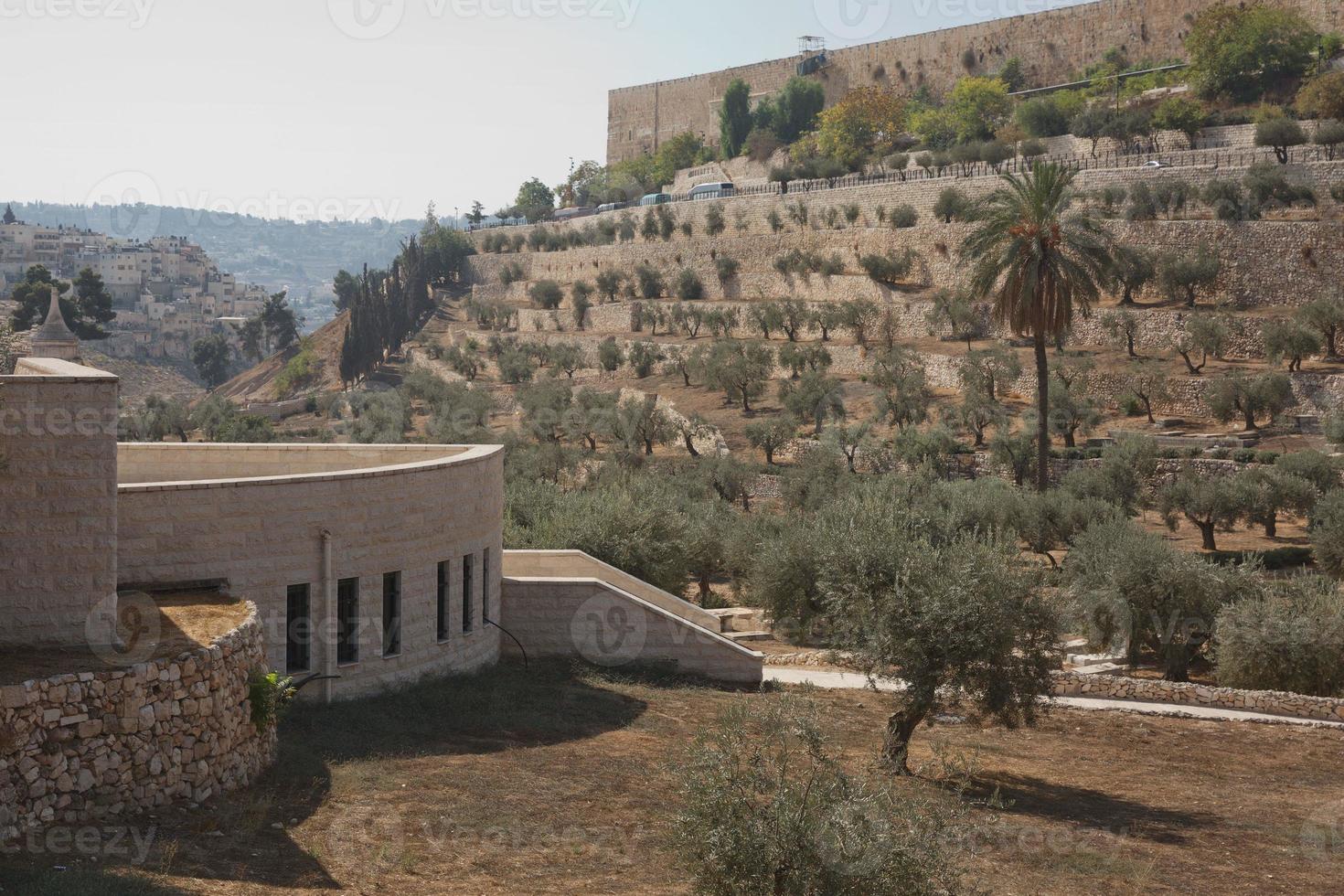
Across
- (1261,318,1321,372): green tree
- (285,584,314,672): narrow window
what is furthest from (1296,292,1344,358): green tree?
(285,584,314,672): narrow window

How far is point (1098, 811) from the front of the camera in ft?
53.6

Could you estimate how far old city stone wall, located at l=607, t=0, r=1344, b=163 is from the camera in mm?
77438

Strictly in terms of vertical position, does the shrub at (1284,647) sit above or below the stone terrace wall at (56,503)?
below

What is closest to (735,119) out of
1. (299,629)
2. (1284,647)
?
(1284,647)

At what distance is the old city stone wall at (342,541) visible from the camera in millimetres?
15391

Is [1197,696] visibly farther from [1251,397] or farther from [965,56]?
[965,56]

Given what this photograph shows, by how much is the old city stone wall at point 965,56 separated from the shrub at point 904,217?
22.8 m

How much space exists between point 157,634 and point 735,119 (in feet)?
305

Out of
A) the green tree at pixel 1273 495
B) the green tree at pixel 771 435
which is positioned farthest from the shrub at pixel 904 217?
the green tree at pixel 1273 495

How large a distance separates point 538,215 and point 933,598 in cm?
9388

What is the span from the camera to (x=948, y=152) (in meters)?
71.3

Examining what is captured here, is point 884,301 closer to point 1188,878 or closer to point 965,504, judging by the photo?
point 965,504

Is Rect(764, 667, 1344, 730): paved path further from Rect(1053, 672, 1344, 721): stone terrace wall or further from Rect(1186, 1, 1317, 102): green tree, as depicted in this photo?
Rect(1186, 1, 1317, 102): green tree

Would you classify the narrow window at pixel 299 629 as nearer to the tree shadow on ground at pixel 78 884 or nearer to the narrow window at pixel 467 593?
the narrow window at pixel 467 593
